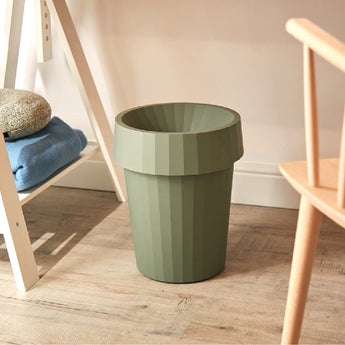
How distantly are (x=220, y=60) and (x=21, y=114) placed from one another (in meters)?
0.61

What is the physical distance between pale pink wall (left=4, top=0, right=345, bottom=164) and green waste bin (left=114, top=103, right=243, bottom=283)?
358mm

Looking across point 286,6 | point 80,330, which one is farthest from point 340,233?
point 80,330

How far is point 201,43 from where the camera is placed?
1921mm

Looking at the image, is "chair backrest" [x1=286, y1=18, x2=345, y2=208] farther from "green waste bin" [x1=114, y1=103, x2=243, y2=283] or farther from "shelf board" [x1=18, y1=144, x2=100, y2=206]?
"shelf board" [x1=18, y1=144, x2=100, y2=206]

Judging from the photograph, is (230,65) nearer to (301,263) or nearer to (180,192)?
(180,192)

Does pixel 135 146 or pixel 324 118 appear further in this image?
pixel 324 118

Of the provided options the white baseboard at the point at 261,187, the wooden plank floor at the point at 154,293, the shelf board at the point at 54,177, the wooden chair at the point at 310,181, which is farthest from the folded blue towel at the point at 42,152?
the wooden chair at the point at 310,181

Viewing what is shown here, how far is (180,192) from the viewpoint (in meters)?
1.45

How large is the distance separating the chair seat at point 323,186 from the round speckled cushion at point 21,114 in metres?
0.80

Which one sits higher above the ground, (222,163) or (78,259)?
(222,163)

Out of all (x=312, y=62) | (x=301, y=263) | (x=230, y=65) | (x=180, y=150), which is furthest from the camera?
(x=230, y=65)

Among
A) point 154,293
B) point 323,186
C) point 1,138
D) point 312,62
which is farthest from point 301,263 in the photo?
point 1,138

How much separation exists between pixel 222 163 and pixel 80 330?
1.52 feet

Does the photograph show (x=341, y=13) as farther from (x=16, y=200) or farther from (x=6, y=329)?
(x=6, y=329)
